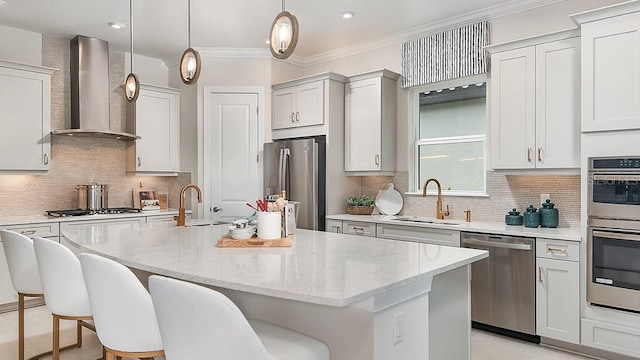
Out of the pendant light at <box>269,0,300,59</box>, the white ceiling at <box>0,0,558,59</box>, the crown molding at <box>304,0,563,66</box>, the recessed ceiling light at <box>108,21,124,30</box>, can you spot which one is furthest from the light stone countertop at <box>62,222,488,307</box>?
the crown molding at <box>304,0,563,66</box>

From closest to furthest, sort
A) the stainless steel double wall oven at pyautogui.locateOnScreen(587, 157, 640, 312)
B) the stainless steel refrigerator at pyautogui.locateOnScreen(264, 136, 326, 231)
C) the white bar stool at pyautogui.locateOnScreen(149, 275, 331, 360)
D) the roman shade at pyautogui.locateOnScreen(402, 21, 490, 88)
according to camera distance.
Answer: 1. the white bar stool at pyautogui.locateOnScreen(149, 275, 331, 360)
2. the stainless steel double wall oven at pyautogui.locateOnScreen(587, 157, 640, 312)
3. the roman shade at pyautogui.locateOnScreen(402, 21, 490, 88)
4. the stainless steel refrigerator at pyautogui.locateOnScreen(264, 136, 326, 231)

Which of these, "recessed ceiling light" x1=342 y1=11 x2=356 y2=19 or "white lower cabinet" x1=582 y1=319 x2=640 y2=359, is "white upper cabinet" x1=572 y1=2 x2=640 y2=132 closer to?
"white lower cabinet" x1=582 y1=319 x2=640 y2=359

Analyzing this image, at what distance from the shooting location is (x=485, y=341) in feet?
11.2

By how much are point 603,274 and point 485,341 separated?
38.9 inches

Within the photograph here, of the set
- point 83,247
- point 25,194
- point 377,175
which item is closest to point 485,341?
point 377,175

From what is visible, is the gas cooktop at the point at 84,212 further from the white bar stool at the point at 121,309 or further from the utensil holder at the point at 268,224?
the white bar stool at the point at 121,309

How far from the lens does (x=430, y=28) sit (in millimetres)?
4488

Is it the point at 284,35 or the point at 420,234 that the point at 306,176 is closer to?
the point at 420,234

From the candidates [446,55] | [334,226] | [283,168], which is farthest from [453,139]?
[283,168]

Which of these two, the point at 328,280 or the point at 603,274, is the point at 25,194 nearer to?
the point at 328,280

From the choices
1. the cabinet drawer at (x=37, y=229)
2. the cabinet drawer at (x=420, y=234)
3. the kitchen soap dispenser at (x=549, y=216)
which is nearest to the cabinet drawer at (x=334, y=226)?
the cabinet drawer at (x=420, y=234)

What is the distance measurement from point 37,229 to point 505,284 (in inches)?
166

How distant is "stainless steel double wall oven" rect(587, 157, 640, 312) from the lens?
2.89m

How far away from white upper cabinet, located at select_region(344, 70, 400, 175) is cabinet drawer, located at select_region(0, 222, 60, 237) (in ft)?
9.87
